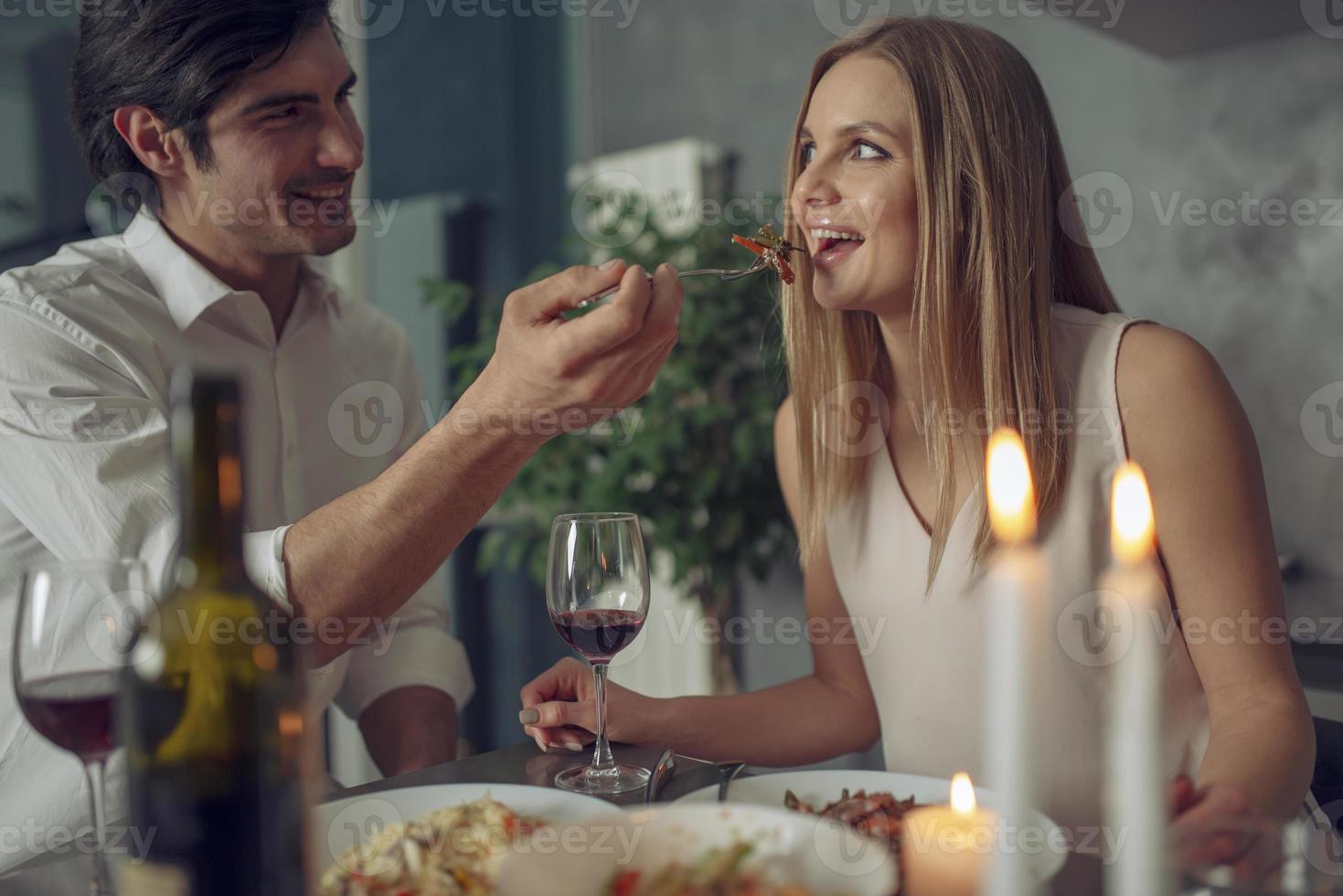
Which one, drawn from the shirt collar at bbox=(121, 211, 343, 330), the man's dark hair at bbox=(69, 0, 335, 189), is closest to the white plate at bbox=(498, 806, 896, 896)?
the shirt collar at bbox=(121, 211, 343, 330)

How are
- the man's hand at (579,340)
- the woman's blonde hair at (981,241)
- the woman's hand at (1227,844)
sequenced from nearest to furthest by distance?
1. the woman's hand at (1227,844)
2. the man's hand at (579,340)
3. the woman's blonde hair at (981,241)

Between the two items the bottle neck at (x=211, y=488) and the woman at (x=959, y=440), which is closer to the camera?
the bottle neck at (x=211, y=488)

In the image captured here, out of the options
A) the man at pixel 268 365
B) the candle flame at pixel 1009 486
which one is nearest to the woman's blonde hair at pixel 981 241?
Result: the man at pixel 268 365

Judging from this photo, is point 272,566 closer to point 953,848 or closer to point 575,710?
point 575,710

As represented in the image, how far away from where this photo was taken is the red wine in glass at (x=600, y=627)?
3.16 ft

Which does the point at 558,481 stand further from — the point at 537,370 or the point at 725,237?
the point at 537,370

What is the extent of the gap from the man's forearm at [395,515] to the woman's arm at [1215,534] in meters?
0.68

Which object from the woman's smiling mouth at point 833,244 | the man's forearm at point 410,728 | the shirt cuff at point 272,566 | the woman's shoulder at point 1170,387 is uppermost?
the woman's smiling mouth at point 833,244

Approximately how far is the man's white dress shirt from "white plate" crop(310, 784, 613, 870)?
0.27 metres

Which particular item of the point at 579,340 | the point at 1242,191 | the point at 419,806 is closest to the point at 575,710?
the point at 419,806

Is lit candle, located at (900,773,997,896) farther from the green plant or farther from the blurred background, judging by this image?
the green plant

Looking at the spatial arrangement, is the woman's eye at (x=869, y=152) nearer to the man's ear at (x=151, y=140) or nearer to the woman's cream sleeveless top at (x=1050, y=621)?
the woman's cream sleeveless top at (x=1050, y=621)

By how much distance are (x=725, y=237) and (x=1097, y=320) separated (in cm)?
135

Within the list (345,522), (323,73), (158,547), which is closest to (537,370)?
(345,522)
